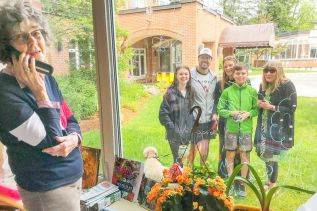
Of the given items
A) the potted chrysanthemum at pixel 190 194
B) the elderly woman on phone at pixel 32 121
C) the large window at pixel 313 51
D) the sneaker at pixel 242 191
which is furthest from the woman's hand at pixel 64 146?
the large window at pixel 313 51

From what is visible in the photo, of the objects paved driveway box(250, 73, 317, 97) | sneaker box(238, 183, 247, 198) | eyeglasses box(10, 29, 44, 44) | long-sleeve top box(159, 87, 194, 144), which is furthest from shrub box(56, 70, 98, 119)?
paved driveway box(250, 73, 317, 97)

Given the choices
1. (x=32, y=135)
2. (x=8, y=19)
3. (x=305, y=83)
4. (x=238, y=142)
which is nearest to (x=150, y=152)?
(x=238, y=142)

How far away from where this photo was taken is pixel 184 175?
954mm

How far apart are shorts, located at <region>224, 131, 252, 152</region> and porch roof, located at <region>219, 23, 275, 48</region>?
39 cm

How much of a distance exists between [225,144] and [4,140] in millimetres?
976

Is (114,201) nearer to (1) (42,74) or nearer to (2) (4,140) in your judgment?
(2) (4,140)

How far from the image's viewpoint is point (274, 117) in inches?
44.4

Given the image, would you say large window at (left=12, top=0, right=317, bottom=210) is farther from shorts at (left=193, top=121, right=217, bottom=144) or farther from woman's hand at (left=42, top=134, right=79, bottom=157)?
woman's hand at (left=42, top=134, right=79, bottom=157)

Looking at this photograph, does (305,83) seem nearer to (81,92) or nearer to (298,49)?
(298,49)

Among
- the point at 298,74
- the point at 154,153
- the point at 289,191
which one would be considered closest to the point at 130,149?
the point at 154,153

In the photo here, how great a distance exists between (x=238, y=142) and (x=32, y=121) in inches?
35.3

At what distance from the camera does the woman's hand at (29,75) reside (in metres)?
1.15

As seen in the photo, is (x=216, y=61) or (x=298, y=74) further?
(x=216, y=61)

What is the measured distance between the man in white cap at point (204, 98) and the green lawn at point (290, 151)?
5cm
